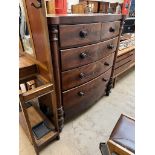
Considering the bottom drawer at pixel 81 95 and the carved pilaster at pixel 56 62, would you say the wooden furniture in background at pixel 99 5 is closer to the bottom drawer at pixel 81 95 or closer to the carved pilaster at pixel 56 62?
the bottom drawer at pixel 81 95

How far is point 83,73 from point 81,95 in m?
0.23

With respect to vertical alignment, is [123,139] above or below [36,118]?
above

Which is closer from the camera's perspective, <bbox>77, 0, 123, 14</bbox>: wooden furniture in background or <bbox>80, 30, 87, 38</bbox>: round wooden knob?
<bbox>80, 30, 87, 38</bbox>: round wooden knob

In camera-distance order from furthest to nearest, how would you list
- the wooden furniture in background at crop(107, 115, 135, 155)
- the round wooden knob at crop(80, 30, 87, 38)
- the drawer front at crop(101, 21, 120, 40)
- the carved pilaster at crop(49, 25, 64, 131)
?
1. the drawer front at crop(101, 21, 120, 40)
2. the round wooden knob at crop(80, 30, 87, 38)
3. the carved pilaster at crop(49, 25, 64, 131)
4. the wooden furniture in background at crop(107, 115, 135, 155)

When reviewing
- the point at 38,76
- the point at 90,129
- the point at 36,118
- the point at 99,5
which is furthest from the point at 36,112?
the point at 99,5

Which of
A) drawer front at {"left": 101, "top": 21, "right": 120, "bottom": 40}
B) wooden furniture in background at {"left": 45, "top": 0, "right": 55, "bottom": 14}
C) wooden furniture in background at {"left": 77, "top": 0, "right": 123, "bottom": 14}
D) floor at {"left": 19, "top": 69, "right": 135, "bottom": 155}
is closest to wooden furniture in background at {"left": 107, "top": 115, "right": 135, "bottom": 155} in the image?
floor at {"left": 19, "top": 69, "right": 135, "bottom": 155}

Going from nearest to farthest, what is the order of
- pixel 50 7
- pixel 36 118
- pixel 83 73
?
pixel 50 7 < pixel 83 73 < pixel 36 118

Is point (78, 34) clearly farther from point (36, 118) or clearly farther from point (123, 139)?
point (36, 118)

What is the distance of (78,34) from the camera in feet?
3.32

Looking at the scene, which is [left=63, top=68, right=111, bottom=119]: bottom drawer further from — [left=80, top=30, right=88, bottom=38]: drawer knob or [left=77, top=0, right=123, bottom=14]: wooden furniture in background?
[left=77, top=0, right=123, bottom=14]: wooden furniture in background

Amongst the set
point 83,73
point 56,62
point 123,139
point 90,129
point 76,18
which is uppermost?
point 76,18

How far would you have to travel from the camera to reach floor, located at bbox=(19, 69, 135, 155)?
48.5 inches

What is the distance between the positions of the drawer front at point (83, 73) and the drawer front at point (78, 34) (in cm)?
23
